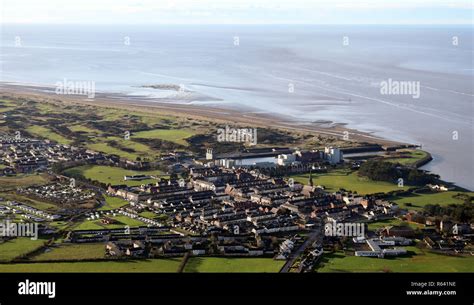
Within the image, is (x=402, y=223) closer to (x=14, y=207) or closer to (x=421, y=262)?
(x=421, y=262)

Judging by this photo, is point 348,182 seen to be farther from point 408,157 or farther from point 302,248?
point 302,248

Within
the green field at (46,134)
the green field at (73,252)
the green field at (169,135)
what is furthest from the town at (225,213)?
the green field at (169,135)

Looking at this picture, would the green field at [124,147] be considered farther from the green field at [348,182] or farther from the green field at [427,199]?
the green field at [427,199]

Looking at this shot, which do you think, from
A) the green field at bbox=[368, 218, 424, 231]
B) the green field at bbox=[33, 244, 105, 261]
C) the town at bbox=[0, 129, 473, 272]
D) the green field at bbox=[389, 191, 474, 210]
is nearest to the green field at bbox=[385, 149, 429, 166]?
the town at bbox=[0, 129, 473, 272]

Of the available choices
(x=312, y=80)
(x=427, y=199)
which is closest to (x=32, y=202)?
(x=427, y=199)

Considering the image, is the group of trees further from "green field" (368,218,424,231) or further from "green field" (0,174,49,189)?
"green field" (0,174,49,189)
